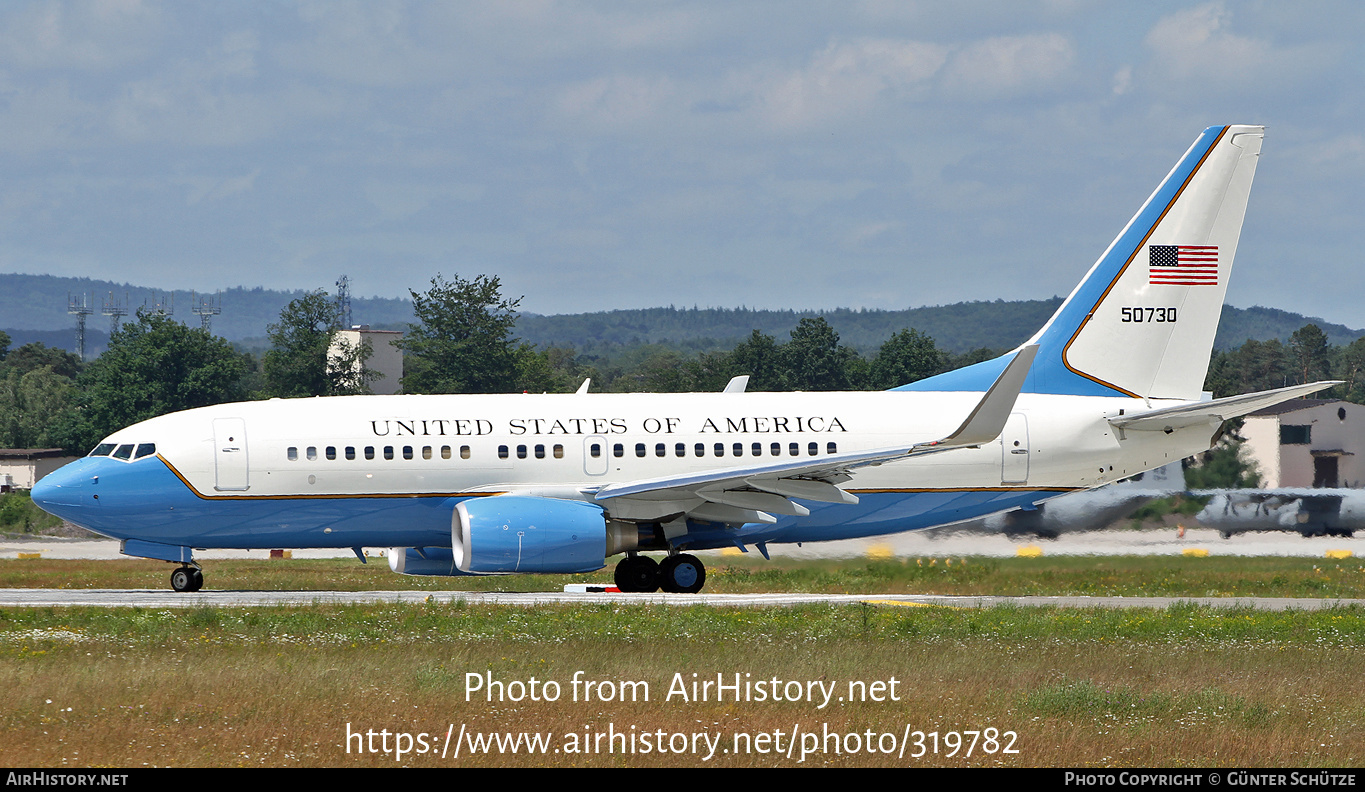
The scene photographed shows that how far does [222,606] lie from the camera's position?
22359 mm

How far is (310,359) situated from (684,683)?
3229 inches

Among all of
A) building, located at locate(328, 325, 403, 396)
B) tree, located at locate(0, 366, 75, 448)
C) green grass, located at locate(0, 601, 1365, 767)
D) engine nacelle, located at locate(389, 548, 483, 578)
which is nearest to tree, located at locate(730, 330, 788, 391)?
building, located at locate(328, 325, 403, 396)

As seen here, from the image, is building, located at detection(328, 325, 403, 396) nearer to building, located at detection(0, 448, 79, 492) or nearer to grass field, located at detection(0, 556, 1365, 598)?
building, located at detection(0, 448, 79, 492)

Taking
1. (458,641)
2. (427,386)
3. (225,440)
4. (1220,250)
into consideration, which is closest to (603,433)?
(225,440)

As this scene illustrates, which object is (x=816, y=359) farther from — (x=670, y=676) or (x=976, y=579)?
(x=670, y=676)

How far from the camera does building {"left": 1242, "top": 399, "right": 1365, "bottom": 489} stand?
7025 cm

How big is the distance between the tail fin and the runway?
176 inches

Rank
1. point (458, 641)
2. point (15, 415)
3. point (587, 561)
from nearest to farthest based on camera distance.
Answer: point (458, 641), point (587, 561), point (15, 415)

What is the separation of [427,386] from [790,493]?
7114 cm

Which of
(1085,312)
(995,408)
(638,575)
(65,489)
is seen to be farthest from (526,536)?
(1085,312)

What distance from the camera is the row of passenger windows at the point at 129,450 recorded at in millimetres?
25578

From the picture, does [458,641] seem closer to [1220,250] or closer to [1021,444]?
[1021,444]

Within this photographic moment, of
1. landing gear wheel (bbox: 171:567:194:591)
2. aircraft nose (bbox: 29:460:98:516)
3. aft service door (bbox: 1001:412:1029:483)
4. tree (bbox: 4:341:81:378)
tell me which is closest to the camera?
aircraft nose (bbox: 29:460:98:516)

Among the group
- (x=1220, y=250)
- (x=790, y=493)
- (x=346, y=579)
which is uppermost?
(x=1220, y=250)
